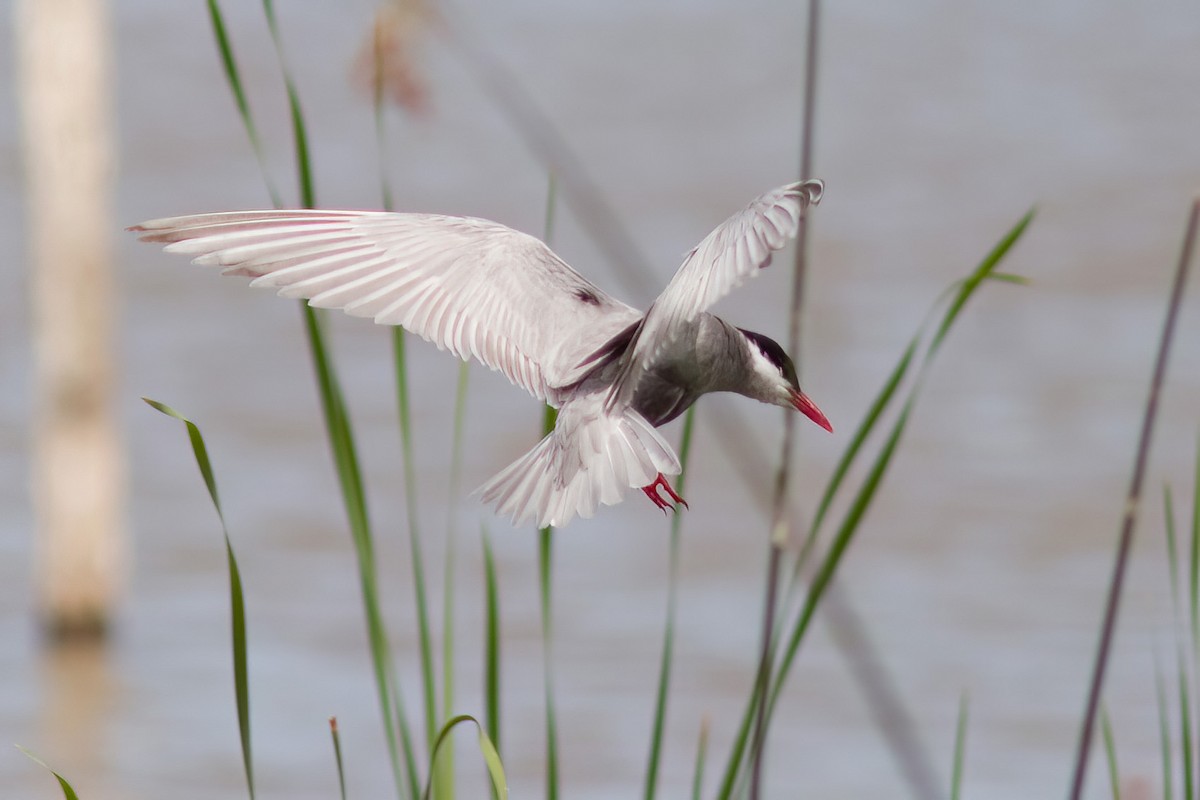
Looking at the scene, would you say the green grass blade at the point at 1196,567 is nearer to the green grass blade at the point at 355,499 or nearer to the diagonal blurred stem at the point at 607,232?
the diagonal blurred stem at the point at 607,232

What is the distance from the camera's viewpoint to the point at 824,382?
580 cm

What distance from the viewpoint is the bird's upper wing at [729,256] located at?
493 millimetres

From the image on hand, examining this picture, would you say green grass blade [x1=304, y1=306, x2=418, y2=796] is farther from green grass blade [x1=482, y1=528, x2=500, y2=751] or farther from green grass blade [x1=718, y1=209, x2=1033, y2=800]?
green grass blade [x1=718, y1=209, x2=1033, y2=800]

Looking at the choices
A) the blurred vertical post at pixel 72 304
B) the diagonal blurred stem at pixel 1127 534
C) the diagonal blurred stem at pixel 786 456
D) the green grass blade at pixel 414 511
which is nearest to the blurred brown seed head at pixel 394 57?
the green grass blade at pixel 414 511

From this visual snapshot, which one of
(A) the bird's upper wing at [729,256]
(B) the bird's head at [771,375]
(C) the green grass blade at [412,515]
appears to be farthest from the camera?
(C) the green grass blade at [412,515]

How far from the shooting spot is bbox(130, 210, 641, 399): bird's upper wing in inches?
24.1

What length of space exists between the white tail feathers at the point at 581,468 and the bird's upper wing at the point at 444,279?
3cm

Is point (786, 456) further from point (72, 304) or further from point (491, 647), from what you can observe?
point (72, 304)

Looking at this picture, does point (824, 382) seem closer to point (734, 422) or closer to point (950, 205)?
point (950, 205)

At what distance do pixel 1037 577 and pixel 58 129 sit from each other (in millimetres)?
3369

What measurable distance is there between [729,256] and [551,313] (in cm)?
20

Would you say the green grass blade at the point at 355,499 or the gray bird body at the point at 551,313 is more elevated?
the gray bird body at the point at 551,313

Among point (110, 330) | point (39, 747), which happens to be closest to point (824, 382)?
point (110, 330)

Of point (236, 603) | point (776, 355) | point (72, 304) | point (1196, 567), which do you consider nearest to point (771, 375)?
point (776, 355)
